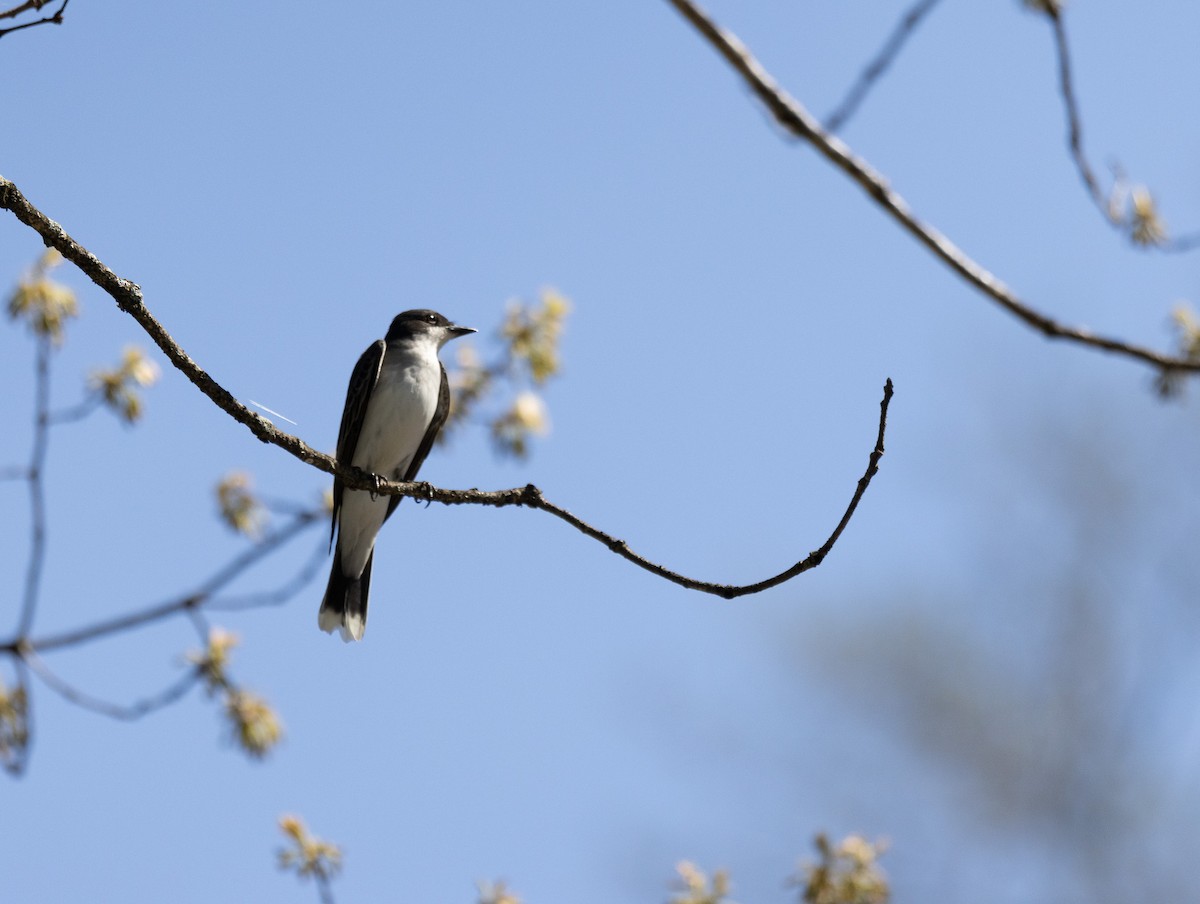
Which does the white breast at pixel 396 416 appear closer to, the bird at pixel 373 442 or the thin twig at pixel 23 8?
the bird at pixel 373 442

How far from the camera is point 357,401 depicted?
7508 mm

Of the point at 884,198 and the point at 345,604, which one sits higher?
the point at 345,604

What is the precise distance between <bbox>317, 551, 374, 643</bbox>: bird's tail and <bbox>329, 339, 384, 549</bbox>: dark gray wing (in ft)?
2.06

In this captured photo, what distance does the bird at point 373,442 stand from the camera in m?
7.34

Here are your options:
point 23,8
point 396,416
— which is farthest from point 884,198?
point 396,416

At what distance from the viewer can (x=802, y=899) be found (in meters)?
4.69

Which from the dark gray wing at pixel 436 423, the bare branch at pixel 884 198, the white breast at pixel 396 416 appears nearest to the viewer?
the bare branch at pixel 884 198

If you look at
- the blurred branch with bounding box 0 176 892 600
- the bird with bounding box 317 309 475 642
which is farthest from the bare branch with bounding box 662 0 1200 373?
the bird with bounding box 317 309 475 642

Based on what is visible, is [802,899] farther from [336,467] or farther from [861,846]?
[336,467]

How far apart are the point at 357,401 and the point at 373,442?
287 mm

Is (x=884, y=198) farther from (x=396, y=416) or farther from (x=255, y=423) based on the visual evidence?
(x=396, y=416)

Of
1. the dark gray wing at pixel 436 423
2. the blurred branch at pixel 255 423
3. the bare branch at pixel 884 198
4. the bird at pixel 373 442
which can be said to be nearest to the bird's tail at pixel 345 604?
the bird at pixel 373 442

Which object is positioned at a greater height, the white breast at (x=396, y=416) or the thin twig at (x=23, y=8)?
the white breast at (x=396, y=416)

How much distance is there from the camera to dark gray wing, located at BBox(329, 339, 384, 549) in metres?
7.45
